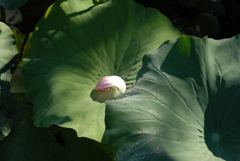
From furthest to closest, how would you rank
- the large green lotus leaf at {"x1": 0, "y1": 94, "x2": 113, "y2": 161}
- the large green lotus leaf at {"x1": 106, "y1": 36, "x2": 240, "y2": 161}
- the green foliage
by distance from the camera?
the green foliage, the large green lotus leaf at {"x1": 0, "y1": 94, "x2": 113, "y2": 161}, the large green lotus leaf at {"x1": 106, "y1": 36, "x2": 240, "y2": 161}

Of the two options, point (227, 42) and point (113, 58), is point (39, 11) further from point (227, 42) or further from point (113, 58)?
point (227, 42)

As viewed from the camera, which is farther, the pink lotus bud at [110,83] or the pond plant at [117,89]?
the pink lotus bud at [110,83]

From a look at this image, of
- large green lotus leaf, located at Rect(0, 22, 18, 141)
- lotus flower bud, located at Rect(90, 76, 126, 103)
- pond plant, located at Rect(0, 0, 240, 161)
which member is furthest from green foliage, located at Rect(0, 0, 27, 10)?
lotus flower bud, located at Rect(90, 76, 126, 103)

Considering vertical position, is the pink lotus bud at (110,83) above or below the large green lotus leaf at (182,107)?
below

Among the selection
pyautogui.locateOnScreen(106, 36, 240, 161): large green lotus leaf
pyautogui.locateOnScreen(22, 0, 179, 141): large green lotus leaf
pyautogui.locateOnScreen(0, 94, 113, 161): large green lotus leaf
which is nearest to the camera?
pyautogui.locateOnScreen(106, 36, 240, 161): large green lotus leaf

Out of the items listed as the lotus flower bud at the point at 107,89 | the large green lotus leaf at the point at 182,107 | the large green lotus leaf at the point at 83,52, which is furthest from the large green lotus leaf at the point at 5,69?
the large green lotus leaf at the point at 182,107

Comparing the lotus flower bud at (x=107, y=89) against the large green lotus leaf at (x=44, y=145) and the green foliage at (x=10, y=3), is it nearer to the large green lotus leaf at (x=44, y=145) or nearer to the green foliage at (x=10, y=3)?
the large green lotus leaf at (x=44, y=145)

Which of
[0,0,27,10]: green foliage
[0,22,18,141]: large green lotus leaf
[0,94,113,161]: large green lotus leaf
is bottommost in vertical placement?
[0,94,113,161]: large green lotus leaf

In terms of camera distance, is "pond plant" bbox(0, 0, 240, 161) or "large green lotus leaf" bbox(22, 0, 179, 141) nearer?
"pond plant" bbox(0, 0, 240, 161)

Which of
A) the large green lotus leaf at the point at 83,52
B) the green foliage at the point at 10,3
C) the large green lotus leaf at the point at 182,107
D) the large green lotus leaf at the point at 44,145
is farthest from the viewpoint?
the green foliage at the point at 10,3

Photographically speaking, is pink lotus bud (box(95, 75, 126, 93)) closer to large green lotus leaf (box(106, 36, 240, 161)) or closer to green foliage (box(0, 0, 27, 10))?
large green lotus leaf (box(106, 36, 240, 161))
